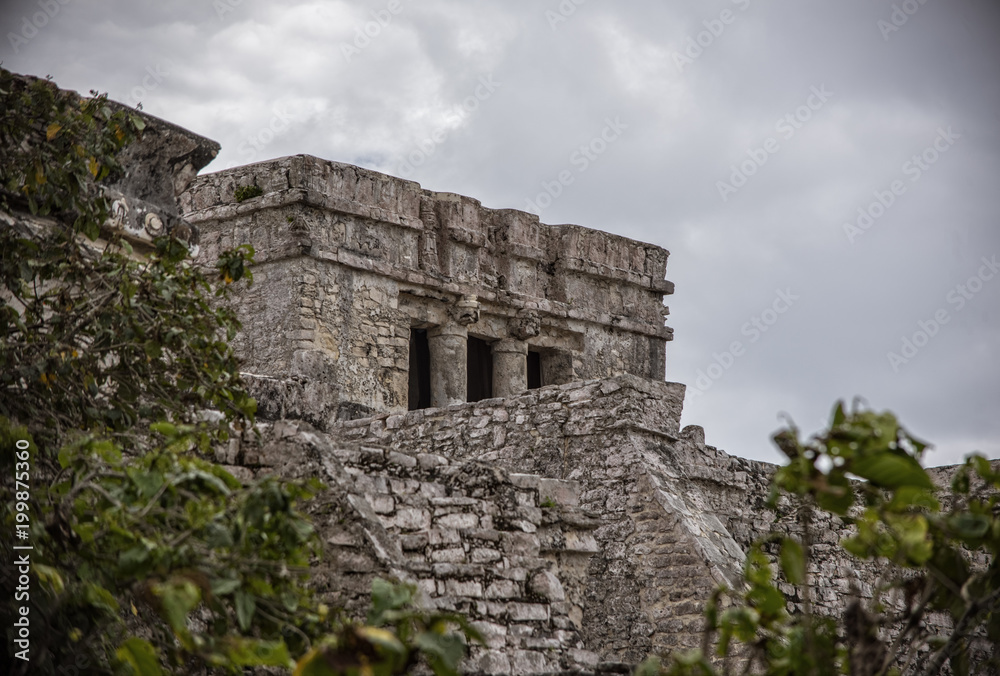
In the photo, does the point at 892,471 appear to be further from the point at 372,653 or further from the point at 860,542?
the point at 372,653

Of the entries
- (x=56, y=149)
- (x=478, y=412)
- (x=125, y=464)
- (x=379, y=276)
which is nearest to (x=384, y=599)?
(x=125, y=464)

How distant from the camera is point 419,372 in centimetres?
1288

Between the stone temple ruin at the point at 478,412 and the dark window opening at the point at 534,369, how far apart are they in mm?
Answer: 36

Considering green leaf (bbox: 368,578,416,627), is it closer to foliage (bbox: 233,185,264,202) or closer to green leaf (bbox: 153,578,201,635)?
green leaf (bbox: 153,578,201,635)

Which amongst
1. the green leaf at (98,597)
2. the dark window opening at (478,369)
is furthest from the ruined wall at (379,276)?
the green leaf at (98,597)

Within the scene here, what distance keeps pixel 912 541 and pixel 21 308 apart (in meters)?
3.20

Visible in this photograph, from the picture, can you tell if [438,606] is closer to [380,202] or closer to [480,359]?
→ [380,202]

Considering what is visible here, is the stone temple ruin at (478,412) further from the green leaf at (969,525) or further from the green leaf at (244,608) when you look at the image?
the green leaf at (969,525)

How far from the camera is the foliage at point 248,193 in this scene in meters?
11.5

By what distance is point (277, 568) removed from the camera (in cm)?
314

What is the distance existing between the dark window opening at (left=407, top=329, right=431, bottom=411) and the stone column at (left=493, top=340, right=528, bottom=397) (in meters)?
0.84

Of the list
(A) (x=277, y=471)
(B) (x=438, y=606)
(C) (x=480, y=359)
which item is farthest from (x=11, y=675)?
(C) (x=480, y=359)

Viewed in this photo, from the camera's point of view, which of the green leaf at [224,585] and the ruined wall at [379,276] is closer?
the green leaf at [224,585]

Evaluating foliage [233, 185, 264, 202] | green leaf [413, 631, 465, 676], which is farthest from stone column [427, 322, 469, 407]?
green leaf [413, 631, 465, 676]
